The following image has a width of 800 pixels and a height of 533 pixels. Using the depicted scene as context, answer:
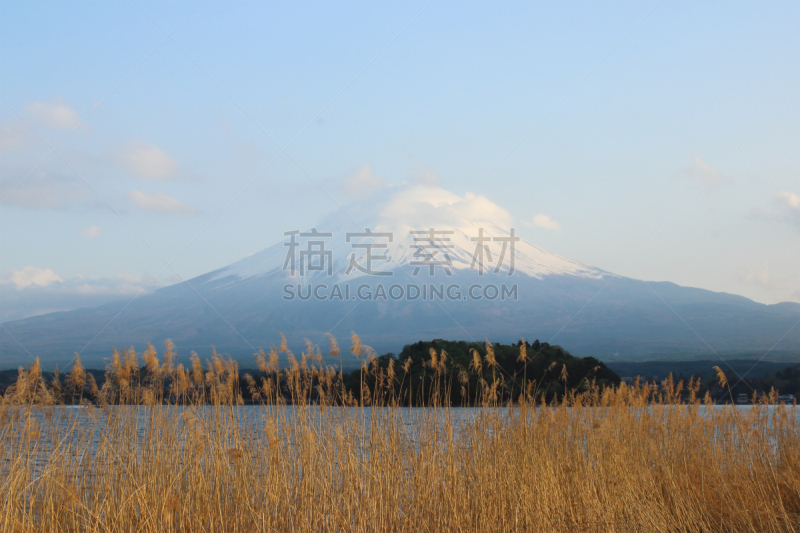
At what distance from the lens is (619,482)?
6.00m

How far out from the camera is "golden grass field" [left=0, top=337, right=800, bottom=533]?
4.61 meters

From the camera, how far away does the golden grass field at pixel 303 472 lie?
15.1ft

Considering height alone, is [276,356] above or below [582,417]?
above

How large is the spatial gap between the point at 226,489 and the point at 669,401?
7.62 metres

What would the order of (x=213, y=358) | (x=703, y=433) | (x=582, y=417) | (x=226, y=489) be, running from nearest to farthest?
1. (x=226, y=489)
2. (x=213, y=358)
3. (x=703, y=433)
4. (x=582, y=417)

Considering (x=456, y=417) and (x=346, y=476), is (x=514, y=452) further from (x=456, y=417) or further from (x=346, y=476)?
(x=346, y=476)

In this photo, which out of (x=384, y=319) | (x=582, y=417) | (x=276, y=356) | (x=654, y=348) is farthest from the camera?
(x=654, y=348)

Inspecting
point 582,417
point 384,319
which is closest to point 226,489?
point 582,417

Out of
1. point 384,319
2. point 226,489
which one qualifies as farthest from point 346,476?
point 384,319

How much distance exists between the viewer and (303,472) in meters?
4.96

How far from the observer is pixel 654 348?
12912 centimetres

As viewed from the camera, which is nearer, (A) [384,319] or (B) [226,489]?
(B) [226,489]

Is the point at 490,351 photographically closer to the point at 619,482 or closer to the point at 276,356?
the point at 619,482

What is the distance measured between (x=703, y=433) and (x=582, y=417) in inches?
63.0
